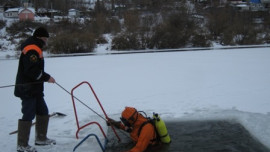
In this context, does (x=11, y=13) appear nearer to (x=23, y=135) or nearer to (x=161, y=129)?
(x=23, y=135)

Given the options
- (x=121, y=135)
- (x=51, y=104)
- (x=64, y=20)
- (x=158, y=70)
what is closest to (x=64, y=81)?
(x=51, y=104)

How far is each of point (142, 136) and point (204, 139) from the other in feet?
4.05

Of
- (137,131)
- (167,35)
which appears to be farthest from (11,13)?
(137,131)

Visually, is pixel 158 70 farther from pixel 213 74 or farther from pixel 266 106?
pixel 266 106

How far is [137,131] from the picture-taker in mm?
4699

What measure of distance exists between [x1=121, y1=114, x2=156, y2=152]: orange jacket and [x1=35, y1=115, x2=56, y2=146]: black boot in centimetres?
142

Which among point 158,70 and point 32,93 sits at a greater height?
point 32,93

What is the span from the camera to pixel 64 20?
3616cm

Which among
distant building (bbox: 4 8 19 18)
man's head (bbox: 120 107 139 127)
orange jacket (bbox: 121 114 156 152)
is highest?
distant building (bbox: 4 8 19 18)

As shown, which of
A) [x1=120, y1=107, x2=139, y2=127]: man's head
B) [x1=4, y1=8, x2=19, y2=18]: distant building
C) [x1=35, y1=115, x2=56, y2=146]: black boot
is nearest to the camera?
[x1=120, y1=107, x2=139, y2=127]: man's head

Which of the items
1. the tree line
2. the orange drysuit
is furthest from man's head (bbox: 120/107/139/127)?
the tree line

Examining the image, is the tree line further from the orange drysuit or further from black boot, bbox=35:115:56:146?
the orange drysuit

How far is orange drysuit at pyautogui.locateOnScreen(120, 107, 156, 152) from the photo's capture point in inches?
173

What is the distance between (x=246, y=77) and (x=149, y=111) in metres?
4.83
